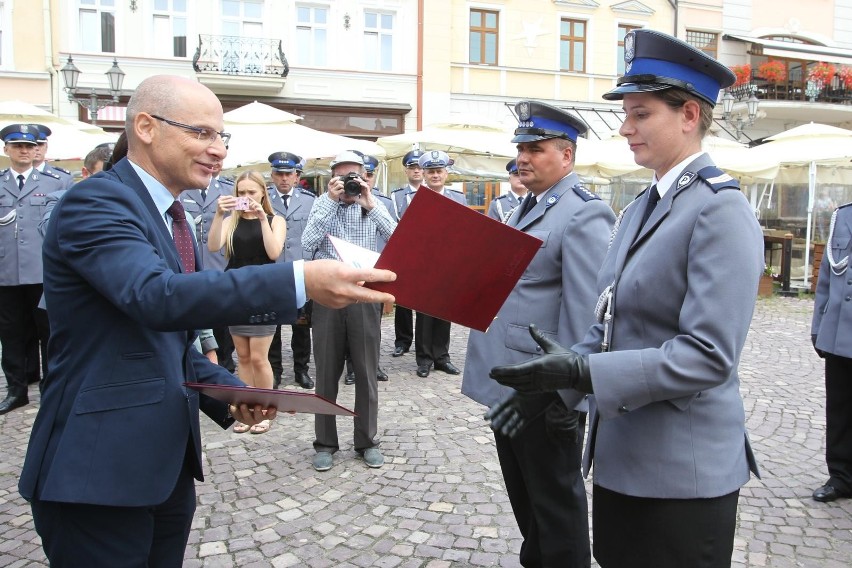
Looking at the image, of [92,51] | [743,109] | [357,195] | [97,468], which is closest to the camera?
[97,468]

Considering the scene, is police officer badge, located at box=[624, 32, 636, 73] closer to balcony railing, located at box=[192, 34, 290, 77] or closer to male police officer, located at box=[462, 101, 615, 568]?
male police officer, located at box=[462, 101, 615, 568]

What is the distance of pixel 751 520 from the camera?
12.6ft

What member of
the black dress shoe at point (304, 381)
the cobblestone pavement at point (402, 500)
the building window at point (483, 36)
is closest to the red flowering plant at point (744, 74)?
the building window at point (483, 36)

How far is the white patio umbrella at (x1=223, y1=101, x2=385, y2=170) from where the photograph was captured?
1069 centimetres

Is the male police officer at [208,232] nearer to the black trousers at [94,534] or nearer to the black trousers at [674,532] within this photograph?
the black trousers at [94,534]

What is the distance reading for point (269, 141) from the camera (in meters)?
11.0

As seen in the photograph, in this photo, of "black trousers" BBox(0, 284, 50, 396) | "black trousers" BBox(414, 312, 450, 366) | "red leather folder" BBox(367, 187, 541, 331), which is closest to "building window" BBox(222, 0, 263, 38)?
"black trousers" BBox(0, 284, 50, 396)

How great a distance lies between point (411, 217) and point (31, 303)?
19.2 feet

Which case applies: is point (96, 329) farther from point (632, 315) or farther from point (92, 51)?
point (92, 51)

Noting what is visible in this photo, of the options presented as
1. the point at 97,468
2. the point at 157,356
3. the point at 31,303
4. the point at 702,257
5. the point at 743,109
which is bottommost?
the point at 31,303

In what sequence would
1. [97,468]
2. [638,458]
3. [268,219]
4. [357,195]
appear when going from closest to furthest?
[97,468]
[638,458]
[357,195]
[268,219]

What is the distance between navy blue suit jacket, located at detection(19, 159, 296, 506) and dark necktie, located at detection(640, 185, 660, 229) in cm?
110

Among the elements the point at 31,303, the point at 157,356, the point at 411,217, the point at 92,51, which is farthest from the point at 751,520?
the point at 92,51

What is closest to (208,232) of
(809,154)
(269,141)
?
(269,141)
